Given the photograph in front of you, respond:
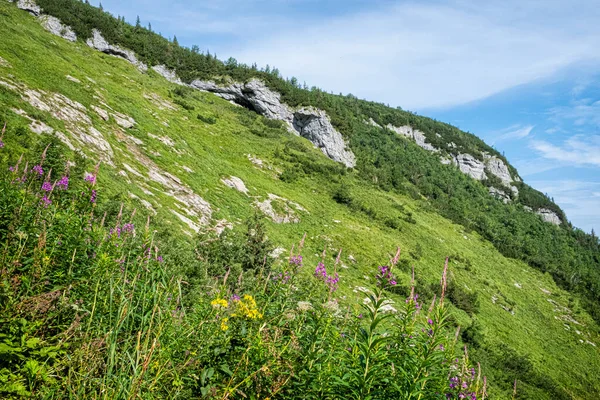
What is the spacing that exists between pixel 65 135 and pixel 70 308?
15.9 meters

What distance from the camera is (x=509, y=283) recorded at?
43.3 metres

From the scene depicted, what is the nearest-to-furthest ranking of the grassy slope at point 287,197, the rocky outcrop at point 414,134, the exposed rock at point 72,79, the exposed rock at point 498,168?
1. the grassy slope at point 287,197
2. the exposed rock at point 72,79
3. the exposed rock at point 498,168
4. the rocky outcrop at point 414,134

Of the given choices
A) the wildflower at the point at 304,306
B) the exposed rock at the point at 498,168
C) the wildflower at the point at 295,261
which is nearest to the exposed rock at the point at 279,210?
the wildflower at the point at 295,261

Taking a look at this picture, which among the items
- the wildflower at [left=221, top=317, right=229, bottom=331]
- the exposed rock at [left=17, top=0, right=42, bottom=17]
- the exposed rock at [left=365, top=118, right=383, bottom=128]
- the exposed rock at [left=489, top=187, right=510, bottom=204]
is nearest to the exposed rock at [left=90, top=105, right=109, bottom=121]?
the wildflower at [left=221, top=317, right=229, bottom=331]

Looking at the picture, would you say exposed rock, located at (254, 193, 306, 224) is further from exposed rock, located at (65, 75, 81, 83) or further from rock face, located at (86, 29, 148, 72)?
rock face, located at (86, 29, 148, 72)

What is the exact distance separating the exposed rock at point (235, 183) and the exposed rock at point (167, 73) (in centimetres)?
4682

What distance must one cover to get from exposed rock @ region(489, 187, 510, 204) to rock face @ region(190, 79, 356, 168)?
81.4 metres

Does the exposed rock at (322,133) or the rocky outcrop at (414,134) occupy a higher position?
the rocky outcrop at (414,134)

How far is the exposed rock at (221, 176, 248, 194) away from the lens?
26913 mm

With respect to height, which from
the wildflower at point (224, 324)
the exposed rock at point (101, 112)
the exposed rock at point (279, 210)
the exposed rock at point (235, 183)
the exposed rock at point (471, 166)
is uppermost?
the exposed rock at point (471, 166)

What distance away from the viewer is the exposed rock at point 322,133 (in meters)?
65.0

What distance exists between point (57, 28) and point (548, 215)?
15765 cm

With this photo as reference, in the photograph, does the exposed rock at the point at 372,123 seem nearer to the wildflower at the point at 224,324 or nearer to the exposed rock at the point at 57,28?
the exposed rock at the point at 57,28

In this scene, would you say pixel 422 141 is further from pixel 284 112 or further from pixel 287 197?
pixel 287 197
